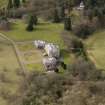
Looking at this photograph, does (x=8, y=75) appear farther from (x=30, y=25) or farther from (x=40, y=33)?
(x=30, y=25)

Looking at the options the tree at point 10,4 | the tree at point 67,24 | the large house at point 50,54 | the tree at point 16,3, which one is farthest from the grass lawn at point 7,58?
the tree at point 16,3

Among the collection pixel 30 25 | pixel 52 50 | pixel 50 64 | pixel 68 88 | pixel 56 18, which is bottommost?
pixel 50 64

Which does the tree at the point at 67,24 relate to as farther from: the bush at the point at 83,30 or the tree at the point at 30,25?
the tree at the point at 30,25

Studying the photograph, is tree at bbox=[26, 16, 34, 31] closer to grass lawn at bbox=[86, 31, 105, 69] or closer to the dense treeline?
grass lawn at bbox=[86, 31, 105, 69]

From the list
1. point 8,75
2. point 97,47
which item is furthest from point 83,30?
point 8,75

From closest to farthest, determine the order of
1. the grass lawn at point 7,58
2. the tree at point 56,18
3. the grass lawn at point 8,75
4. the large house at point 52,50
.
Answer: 1. the grass lawn at point 8,75
2. the grass lawn at point 7,58
3. the large house at point 52,50
4. the tree at point 56,18

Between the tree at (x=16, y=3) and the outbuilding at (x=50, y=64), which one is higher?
the tree at (x=16, y=3)

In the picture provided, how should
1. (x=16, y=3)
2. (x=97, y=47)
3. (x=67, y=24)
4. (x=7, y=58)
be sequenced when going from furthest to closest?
(x=16, y=3), (x=67, y=24), (x=97, y=47), (x=7, y=58)
